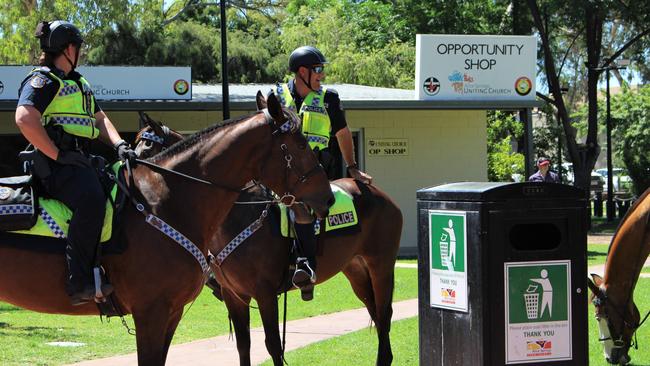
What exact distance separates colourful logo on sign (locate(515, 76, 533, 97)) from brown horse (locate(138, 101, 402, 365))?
42.2 ft

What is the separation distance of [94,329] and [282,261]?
449cm

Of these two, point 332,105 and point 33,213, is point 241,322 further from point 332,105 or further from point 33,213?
point 33,213

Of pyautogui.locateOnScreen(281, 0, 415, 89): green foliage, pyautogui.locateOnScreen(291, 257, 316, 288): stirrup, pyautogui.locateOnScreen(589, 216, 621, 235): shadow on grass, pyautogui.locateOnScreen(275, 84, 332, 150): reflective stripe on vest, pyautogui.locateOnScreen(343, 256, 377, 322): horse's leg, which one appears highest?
pyautogui.locateOnScreen(281, 0, 415, 89): green foliage

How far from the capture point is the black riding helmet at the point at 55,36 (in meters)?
5.61

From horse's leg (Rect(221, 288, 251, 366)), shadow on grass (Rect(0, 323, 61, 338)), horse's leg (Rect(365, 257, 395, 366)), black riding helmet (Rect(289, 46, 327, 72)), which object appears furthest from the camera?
shadow on grass (Rect(0, 323, 61, 338))

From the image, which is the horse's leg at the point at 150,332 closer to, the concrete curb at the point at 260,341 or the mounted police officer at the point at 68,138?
the mounted police officer at the point at 68,138

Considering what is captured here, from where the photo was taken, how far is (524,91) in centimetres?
2089

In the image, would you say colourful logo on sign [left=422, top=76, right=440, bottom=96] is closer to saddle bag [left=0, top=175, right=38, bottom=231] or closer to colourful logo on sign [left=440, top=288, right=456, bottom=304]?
colourful logo on sign [left=440, top=288, right=456, bottom=304]

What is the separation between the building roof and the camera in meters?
18.5

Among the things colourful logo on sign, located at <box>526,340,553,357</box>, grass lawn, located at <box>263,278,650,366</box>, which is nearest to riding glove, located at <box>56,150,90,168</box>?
colourful logo on sign, located at <box>526,340,553,357</box>

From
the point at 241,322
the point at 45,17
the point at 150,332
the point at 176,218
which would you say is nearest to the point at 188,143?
the point at 176,218

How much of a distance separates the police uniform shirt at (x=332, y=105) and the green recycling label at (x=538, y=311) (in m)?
2.95

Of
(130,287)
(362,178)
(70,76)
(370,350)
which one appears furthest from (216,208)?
(370,350)

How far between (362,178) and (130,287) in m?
3.46
